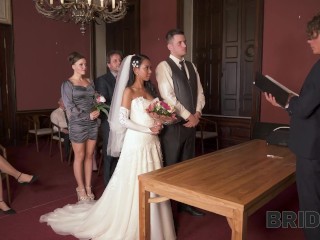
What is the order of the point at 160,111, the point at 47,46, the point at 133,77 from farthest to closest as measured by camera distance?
the point at 47,46 < the point at 133,77 < the point at 160,111

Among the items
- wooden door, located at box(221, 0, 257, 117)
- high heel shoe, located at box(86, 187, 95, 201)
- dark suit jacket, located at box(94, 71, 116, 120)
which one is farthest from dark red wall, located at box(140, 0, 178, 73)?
high heel shoe, located at box(86, 187, 95, 201)

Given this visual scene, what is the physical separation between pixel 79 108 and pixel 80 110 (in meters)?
0.02

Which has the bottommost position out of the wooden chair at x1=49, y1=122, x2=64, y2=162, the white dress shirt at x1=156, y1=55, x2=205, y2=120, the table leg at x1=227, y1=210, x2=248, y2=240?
the wooden chair at x1=49, y1=122, x2=64, y2=162

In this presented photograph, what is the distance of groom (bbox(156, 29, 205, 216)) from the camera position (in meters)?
3.02

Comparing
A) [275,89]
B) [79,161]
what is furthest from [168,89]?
[79,161]

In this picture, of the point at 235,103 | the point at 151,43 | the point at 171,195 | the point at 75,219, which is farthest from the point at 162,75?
the point at 151,43

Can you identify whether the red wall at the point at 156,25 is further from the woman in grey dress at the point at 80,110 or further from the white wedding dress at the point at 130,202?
the white wedding dress at the point at 130,202

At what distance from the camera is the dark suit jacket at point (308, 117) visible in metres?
1.83

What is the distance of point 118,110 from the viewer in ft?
9.44

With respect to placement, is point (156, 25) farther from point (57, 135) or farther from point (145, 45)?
point (57, 135)

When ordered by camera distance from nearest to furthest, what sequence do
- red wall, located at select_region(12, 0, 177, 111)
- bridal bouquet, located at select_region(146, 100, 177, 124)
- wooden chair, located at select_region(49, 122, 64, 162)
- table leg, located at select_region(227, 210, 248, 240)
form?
table leg, located at select_region(227, 210, 248, 240) → bridal bouquet, located at select_region(146, 100, 177, 124) → wooden chair, located at select_region(49, 122, 64, 162) → red wall, located at select_region(12, 0, 177, 111)

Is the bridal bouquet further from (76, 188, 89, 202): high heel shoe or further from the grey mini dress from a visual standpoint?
(76, 188, 89, 202): high heel shoe

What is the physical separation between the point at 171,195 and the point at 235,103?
14.8 ft

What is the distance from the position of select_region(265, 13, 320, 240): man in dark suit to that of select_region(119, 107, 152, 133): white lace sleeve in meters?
1.17
